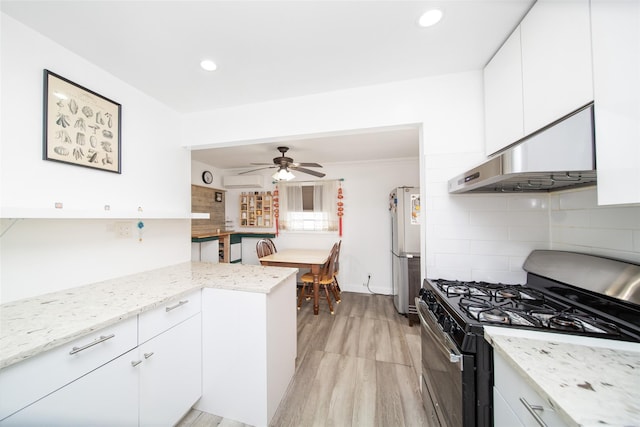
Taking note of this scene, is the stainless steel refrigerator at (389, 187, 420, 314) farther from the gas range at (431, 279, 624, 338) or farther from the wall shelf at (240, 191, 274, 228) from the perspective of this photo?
the wall shelf at (240, 191, 274, 228)

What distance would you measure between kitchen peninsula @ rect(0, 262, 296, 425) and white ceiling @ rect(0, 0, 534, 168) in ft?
4.66

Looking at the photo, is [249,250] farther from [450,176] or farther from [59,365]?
[450,176]

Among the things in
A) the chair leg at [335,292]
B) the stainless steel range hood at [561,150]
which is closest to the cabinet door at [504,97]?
the stainless steel range hood at [561,150]

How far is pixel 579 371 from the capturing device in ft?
1.97

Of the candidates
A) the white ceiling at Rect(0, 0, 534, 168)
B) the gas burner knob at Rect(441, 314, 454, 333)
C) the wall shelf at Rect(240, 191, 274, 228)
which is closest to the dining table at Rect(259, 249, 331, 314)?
the wall shelf at Rect(240, 191, 274, 228)

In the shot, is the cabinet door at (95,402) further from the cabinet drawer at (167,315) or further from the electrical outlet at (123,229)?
the electrical outlet at (123,229)

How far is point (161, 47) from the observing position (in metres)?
1.25

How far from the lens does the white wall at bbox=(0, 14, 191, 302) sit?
1.08 metres

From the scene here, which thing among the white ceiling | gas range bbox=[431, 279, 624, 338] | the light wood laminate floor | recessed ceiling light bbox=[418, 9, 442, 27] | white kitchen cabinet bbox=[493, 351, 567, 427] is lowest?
the light wood laminate floor

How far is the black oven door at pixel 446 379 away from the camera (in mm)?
827

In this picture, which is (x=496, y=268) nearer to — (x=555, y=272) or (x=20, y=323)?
(x=555, y=272)

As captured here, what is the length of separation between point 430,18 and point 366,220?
2.87m

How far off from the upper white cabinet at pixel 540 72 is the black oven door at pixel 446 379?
1057 mm

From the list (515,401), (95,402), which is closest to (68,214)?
(95,402)
